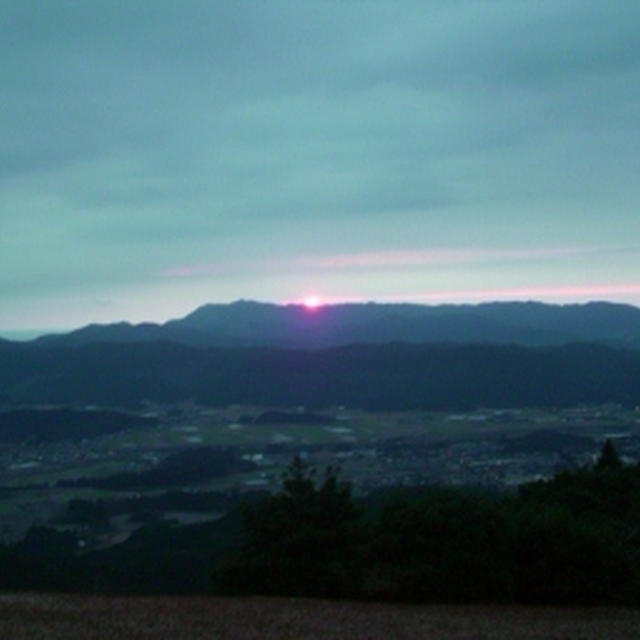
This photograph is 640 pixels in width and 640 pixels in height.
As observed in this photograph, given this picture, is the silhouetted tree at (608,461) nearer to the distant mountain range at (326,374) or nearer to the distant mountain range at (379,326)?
the distant mountain range at (326,374)

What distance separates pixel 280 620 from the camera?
1362 centimetres

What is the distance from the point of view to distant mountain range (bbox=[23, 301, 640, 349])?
123562 mm

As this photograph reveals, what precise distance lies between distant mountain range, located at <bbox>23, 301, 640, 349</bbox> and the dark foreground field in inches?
3883

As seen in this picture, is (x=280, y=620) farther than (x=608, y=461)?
No

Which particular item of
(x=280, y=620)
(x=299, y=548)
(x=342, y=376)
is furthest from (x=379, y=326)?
(x=280, y=620)

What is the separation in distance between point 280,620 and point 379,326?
399 feet

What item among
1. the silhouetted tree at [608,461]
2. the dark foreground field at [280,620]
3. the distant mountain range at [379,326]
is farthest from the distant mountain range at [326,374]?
the dark foreground field at [280,620]

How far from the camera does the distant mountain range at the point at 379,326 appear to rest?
12356cm

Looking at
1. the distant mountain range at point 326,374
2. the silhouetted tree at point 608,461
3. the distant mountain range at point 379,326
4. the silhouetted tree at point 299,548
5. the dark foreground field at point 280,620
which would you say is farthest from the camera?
the distant mountain range at point 379,326

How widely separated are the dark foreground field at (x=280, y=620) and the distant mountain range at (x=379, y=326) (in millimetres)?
98622

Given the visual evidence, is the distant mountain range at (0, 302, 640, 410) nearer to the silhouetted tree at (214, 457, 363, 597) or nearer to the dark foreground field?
the silhouetted tree at (214, 457, 363, 597)

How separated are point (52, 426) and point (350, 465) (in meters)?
26.9

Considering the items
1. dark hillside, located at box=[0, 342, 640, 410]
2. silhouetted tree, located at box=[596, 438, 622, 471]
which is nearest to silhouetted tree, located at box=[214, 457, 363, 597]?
silhouetted tree, located at box=[596, 438, 622, 471]

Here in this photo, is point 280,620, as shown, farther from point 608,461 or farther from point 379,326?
point 379,326
